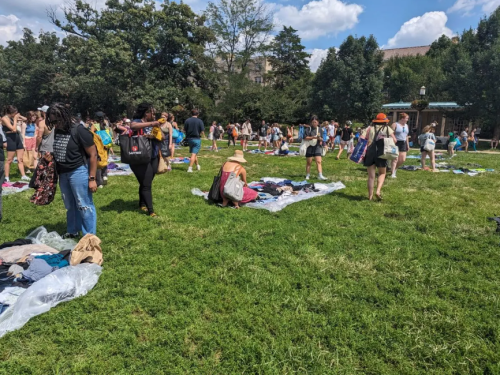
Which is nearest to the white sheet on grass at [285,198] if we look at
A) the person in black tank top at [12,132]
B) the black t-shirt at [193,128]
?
the black t-shirt at [193,128]

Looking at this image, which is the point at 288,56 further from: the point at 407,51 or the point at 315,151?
the point at 315,151

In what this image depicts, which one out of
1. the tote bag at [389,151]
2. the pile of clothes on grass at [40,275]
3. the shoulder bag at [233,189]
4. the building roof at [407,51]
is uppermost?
the building roof at [407,51]

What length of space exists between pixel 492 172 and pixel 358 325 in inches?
432

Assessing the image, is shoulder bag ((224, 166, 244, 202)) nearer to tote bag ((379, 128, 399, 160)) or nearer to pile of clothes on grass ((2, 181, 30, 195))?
tote bag ((379, 128, 399, 160))

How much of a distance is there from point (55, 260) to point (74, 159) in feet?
3.87

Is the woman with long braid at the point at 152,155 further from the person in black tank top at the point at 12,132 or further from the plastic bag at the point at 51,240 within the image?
the person in black tank top at the point at 12,132

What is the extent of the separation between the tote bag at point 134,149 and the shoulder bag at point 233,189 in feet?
5.27

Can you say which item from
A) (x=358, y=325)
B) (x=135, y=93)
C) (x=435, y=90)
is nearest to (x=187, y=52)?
(x=135, y=93)

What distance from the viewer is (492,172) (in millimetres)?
11023

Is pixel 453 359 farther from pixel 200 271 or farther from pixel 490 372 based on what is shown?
pixel 200 271

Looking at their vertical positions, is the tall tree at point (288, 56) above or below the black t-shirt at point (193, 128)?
above

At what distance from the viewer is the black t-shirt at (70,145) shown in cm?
391

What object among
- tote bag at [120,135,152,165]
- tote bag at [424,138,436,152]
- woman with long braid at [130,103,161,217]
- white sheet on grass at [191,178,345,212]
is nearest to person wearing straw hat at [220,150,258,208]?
white sheet on grass at [191,178,345,212]

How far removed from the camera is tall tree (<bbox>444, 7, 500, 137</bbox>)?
25.1m
